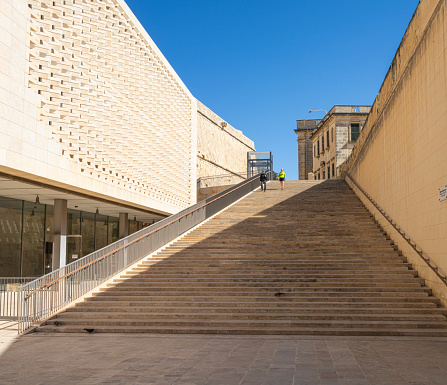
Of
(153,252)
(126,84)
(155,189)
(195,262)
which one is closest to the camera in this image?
(195,262)

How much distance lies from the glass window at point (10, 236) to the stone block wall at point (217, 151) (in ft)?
75.1

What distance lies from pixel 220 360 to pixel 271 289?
468 centimetres

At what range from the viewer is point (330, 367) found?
6.66 m

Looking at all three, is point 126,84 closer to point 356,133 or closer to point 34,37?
point 34,37

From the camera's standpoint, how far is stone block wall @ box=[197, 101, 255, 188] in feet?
140

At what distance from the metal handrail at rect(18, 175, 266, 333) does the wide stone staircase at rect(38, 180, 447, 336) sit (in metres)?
0.40

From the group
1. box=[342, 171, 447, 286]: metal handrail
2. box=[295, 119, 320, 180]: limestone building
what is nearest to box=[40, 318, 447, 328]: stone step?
box=[342, 171, 447, 286]: metal handrail

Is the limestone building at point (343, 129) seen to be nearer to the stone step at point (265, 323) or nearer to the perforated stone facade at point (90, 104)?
the perforated stone facade at point (90, 104)

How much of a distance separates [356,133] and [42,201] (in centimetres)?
3131

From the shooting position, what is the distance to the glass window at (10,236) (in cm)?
1850

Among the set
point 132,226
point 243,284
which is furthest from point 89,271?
point 132,226

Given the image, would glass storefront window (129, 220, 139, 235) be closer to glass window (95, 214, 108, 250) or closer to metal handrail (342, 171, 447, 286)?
glass window (95, 214, 108, 250)

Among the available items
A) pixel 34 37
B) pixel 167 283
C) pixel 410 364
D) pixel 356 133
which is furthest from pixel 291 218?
pixel 356 133

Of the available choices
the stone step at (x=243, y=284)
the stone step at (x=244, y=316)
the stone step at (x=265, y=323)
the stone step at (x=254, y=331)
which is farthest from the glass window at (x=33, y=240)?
the stone step at (x=254, y=331)
